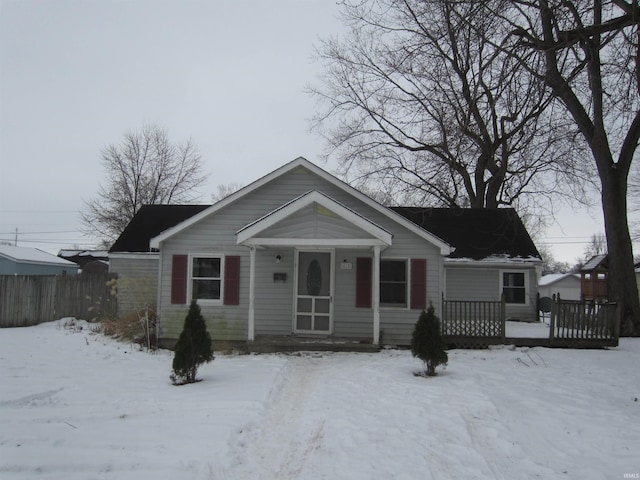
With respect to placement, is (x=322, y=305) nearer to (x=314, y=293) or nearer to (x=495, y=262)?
(x=314, y=293)

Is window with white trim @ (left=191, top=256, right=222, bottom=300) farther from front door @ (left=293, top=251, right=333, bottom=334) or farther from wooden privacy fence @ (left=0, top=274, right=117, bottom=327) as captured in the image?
wooden privacy fence @ (left=0, top=274, right=117, bottom=327)

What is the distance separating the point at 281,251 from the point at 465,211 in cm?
1071

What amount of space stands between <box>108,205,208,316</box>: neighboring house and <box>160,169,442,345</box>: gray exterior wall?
15.5 ft

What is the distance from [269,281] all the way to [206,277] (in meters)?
1.73

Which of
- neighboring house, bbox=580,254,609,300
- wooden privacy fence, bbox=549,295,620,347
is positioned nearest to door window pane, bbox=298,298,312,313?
wooden privacy fence, bbox=549,295,620,347

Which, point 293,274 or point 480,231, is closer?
point 293,274

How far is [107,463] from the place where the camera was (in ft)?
15.7

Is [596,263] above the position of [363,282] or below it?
above

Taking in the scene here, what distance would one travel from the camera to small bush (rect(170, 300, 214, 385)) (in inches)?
309

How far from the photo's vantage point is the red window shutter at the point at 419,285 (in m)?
12.0

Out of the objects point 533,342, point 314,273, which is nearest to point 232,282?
point 314,273

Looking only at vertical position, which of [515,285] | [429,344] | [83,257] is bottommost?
[429,344]

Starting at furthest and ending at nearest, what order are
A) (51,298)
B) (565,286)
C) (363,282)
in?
(565,286), (51,298), (363,282)

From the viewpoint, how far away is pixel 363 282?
12.1m
